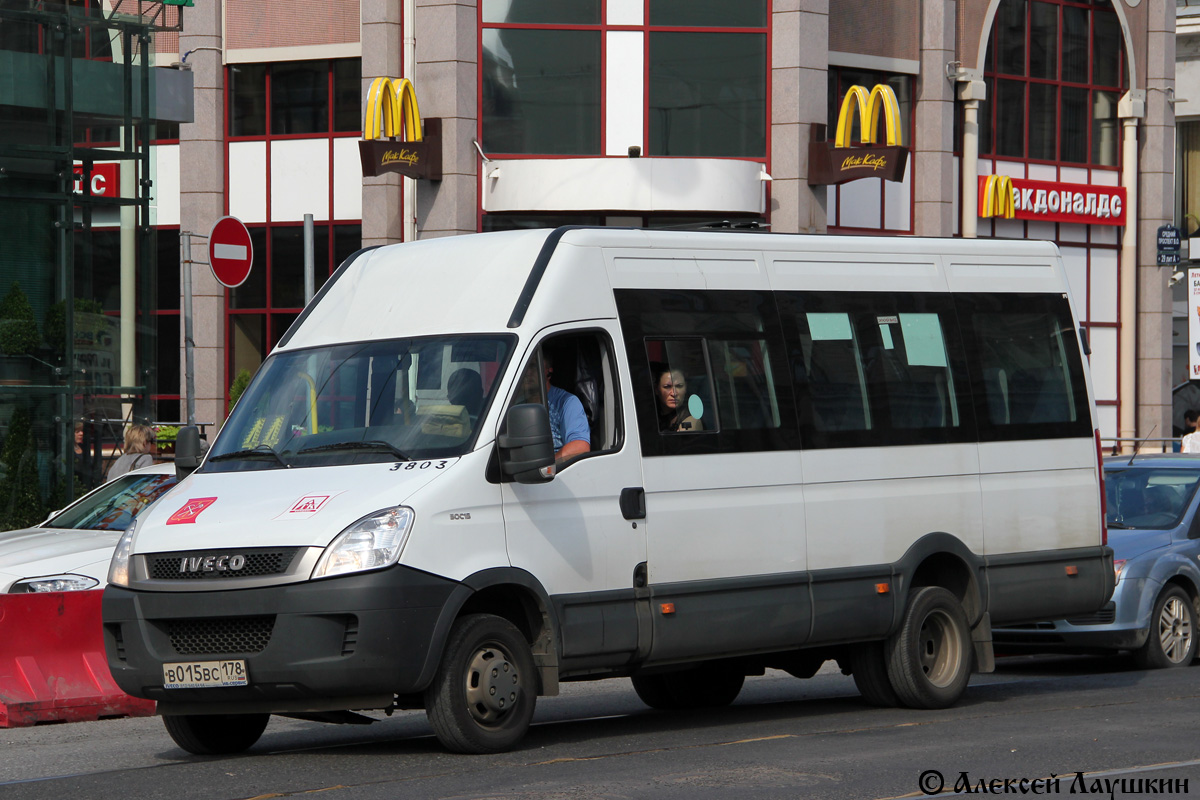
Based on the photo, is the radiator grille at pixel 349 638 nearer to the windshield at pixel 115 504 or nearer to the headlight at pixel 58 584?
the headlight at pixel 58 584

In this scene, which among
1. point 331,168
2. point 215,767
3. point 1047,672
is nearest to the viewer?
point 215,767

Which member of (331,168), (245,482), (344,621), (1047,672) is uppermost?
(331,168)

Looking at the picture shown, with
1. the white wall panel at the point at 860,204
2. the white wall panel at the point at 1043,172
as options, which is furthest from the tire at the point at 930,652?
the white wall panel at the point at 1043,172

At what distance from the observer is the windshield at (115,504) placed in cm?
1227

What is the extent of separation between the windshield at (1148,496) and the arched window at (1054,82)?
19.3 m

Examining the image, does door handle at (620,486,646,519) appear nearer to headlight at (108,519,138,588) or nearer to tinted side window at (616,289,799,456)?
tinted side window at (616,289,799,456)

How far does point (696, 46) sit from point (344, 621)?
21522 millimetres

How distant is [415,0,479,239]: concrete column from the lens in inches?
1088

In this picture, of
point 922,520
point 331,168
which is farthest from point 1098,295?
point 922,520

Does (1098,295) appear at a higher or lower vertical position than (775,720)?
higher

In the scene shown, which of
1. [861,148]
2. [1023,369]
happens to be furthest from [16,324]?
[861,148]

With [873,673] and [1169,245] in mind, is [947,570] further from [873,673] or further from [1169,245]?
[1169,245]

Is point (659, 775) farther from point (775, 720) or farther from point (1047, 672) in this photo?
point (1047, 672)

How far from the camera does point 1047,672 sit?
533 inches
